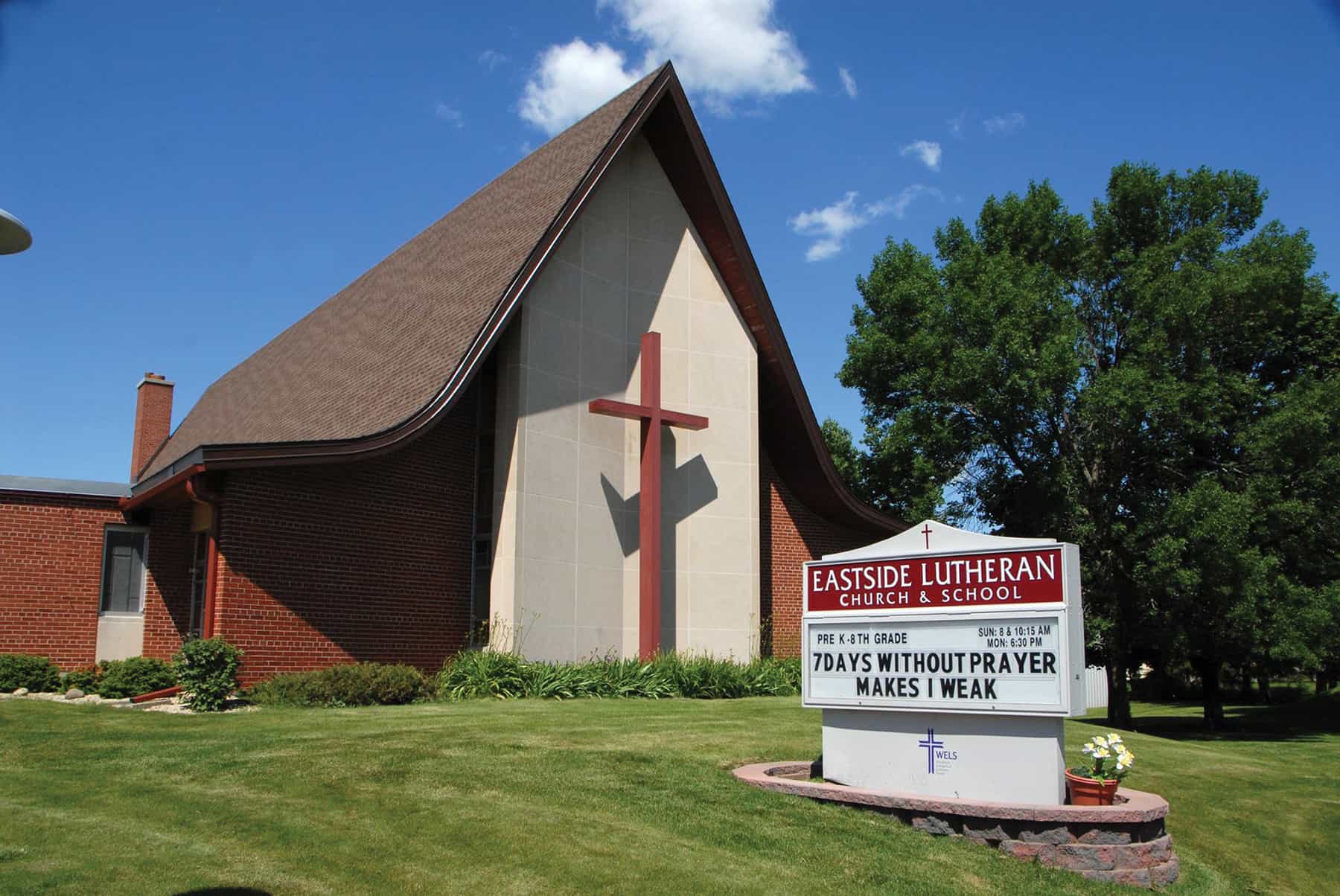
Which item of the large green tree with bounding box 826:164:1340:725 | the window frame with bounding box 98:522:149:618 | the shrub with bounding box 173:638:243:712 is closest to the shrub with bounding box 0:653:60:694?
the window frame with bounding box 98:522:149:618

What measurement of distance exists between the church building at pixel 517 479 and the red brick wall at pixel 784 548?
65 mm

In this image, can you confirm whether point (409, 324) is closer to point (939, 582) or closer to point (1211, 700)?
point (939, 582)

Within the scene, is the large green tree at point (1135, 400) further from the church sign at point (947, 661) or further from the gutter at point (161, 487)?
the gutter at point (161, 487)

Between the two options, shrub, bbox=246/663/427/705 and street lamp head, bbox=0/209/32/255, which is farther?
shrub, bbox=246/663/427/705

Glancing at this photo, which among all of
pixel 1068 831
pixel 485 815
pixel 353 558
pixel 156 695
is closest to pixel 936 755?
pixel 1068 831

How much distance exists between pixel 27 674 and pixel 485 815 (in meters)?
12.8

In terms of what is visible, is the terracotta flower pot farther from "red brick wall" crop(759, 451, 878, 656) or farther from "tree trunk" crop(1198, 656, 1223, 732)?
"tree trunk" crop(1198, 656, 1223, 732)

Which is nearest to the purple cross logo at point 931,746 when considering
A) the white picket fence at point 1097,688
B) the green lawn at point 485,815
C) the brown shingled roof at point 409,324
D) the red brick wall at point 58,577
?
the green lawn at point 485,815

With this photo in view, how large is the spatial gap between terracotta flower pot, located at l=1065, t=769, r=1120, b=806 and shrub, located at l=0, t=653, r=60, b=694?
15.9 m

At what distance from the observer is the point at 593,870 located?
25.7 ft

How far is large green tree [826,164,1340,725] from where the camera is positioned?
23.6 metres

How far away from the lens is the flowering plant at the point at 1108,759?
1012 cm

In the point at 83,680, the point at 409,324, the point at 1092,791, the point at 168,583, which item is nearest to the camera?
the point at 1092,791

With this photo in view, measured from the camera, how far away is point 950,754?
10.4m
